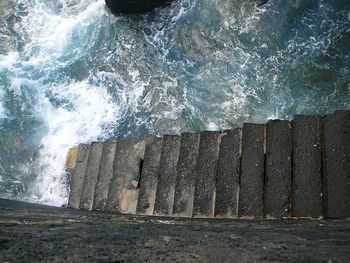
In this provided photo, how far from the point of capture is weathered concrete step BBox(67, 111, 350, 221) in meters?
4.88

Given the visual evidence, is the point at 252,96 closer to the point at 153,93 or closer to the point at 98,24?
the point at 153,93

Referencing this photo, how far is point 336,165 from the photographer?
4.82m

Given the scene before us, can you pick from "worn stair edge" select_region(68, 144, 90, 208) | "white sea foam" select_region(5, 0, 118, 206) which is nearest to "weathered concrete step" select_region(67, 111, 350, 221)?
"worn stair edge" select_region(68, 144, 90, 208)

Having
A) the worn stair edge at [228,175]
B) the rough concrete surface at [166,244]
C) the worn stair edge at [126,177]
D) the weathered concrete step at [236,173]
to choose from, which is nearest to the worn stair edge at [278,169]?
the weathered concrete step at [236,173]

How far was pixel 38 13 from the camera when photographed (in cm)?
951

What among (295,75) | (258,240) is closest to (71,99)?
(295,75)

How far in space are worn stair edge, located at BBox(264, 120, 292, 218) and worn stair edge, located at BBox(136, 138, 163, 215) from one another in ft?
5.23

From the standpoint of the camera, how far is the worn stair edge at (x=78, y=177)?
6.62 m

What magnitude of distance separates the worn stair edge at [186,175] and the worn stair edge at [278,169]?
3.24ft

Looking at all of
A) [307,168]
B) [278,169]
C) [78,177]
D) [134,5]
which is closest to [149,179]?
[78,177]

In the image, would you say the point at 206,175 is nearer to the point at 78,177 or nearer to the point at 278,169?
the point at 278,169

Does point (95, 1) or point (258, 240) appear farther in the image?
point (95, 1)

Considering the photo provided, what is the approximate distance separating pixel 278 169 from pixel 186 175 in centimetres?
123

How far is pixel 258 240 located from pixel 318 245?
1.45 feet
